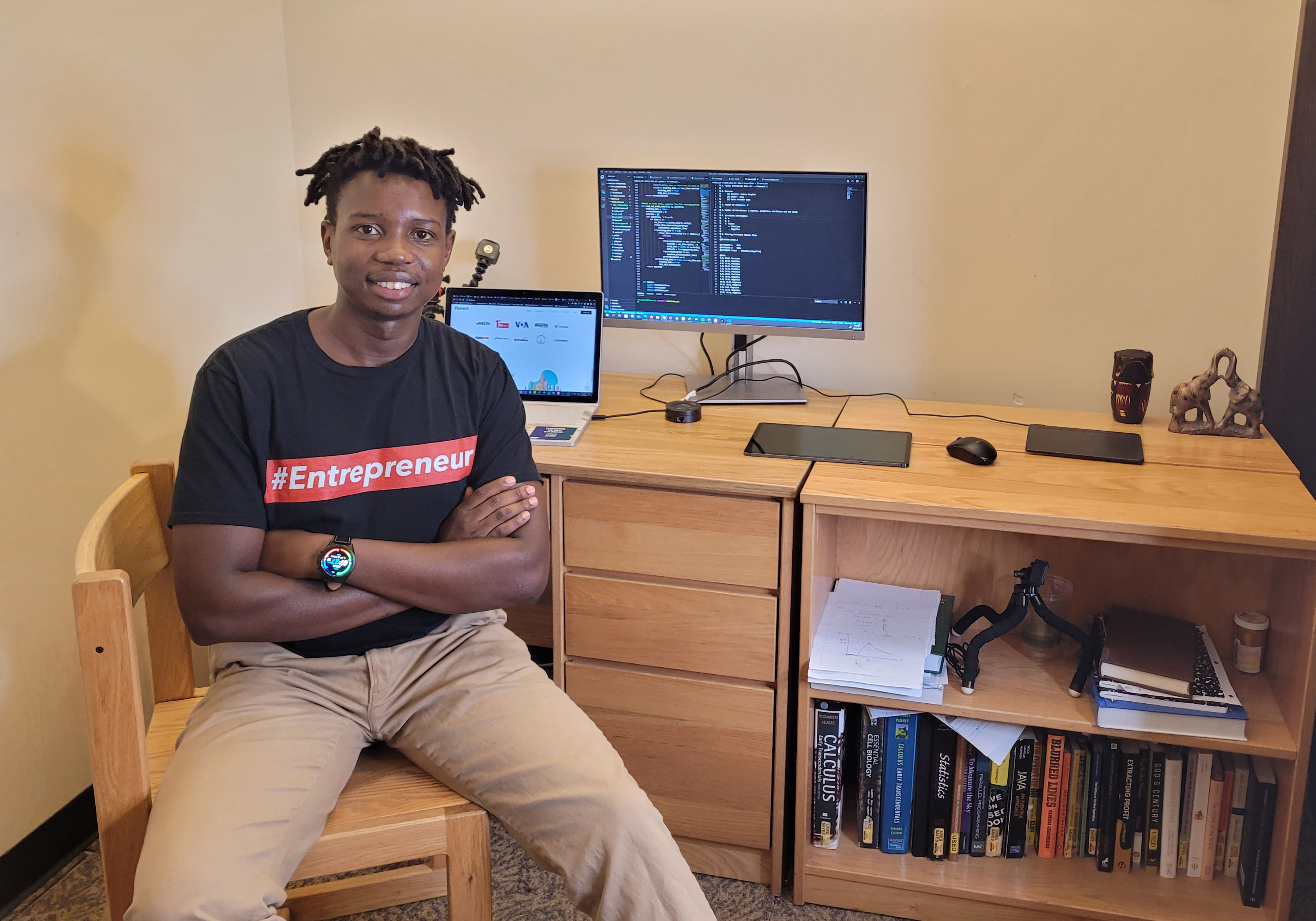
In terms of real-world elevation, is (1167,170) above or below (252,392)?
above

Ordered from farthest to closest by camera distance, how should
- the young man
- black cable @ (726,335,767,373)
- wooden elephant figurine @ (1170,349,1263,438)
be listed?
black cable @ (726,335,767,373) < wooden elephant figurine @ (1170,349,1263,438) < the young man

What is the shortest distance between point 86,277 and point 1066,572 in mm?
1946

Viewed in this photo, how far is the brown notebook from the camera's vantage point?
181cm

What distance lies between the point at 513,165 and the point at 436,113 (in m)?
0.23

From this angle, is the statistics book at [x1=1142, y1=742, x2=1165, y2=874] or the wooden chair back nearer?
the wooden chair back

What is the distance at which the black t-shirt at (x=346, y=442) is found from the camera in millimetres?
1474

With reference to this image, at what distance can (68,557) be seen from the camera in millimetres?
2074

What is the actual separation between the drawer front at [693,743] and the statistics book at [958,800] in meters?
0.33

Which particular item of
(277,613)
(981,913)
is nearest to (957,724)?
(981,913)

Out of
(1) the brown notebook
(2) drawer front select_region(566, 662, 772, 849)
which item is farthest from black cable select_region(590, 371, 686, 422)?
(1) the brown notebook

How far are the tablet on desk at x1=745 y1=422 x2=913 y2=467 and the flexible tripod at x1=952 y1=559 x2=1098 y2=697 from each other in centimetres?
28

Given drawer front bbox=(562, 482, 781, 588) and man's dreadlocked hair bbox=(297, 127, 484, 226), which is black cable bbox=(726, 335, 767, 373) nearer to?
drawer front bbox=(562, 482, 781, 588)

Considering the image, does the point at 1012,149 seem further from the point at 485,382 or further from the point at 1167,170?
the point at 485,382

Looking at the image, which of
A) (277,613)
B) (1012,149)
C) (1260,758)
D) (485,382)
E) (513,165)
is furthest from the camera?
(513,165)
